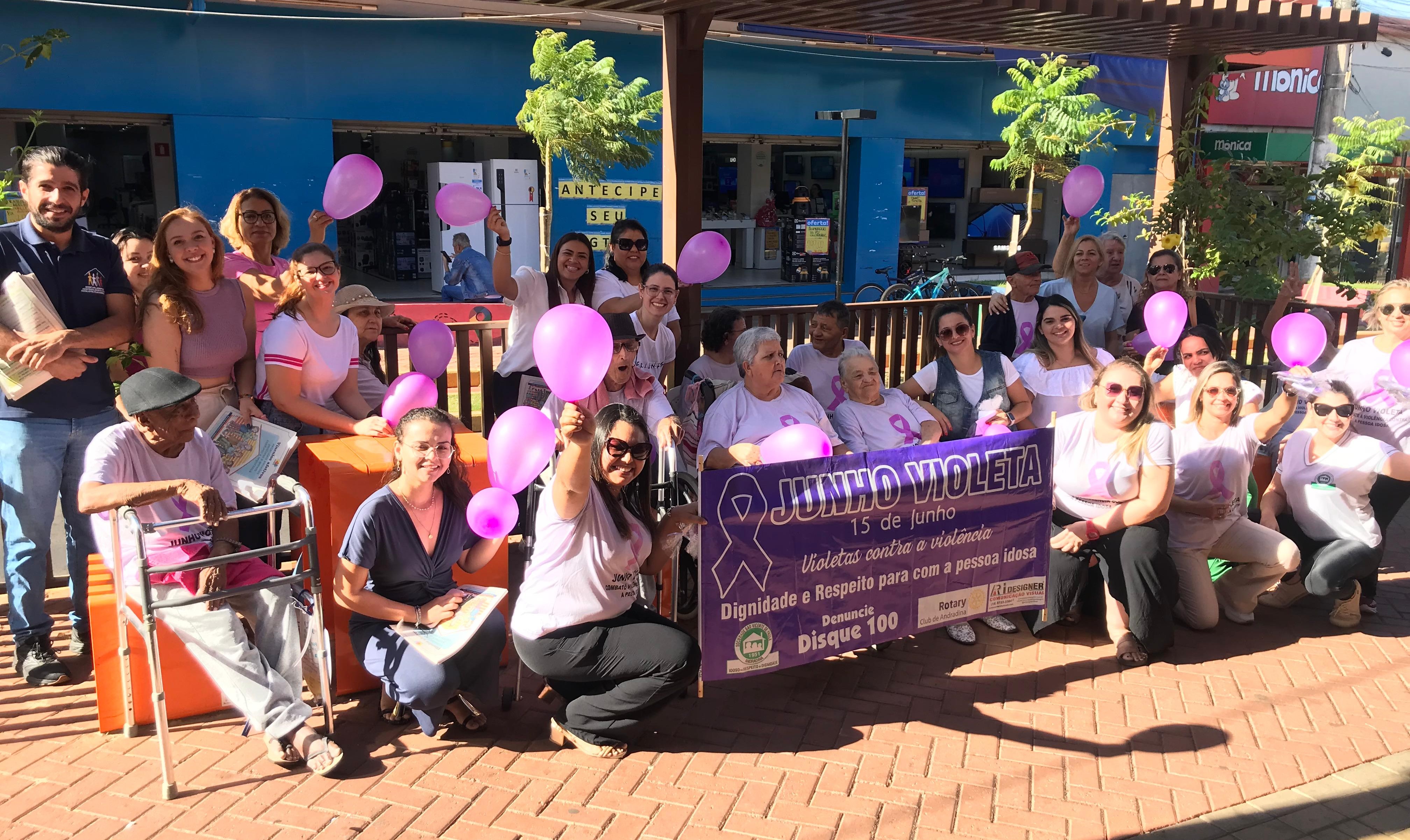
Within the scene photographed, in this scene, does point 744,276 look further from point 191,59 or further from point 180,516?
point 180,516

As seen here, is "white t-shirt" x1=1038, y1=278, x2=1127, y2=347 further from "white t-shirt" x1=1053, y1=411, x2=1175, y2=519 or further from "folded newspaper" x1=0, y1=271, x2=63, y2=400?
"folded newspaper" x1=0, y1=271, x2=63, y2=400

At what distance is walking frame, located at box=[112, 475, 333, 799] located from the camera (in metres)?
3.61

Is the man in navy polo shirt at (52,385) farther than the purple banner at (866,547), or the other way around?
the purple banner at (866,547)

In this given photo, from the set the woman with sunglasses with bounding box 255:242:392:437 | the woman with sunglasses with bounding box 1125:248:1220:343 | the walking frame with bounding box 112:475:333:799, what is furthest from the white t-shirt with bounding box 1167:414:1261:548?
the walking frame with bounding box 112:475:333:799

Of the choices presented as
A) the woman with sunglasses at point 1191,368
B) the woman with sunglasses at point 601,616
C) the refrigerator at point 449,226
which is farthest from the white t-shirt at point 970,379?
the refrigerator at point 449,226

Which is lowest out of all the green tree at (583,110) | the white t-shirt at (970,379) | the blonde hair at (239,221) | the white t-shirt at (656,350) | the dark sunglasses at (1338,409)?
the dark sunglasses at (1338,409)

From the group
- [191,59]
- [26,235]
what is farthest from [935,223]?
[26,235]

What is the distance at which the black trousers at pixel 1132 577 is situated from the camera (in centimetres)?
504

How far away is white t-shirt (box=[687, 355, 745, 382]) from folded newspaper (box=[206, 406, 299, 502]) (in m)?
2.16

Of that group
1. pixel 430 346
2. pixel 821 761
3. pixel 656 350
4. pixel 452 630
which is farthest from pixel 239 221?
pixel 821 761

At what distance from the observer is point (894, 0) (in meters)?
6.31

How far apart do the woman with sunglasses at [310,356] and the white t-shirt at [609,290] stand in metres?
1.32

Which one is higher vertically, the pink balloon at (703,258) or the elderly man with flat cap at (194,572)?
the pink balloon at (703,258)

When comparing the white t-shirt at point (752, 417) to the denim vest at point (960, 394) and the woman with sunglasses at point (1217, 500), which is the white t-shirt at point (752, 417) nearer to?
the denim vest at point (960, 394)
